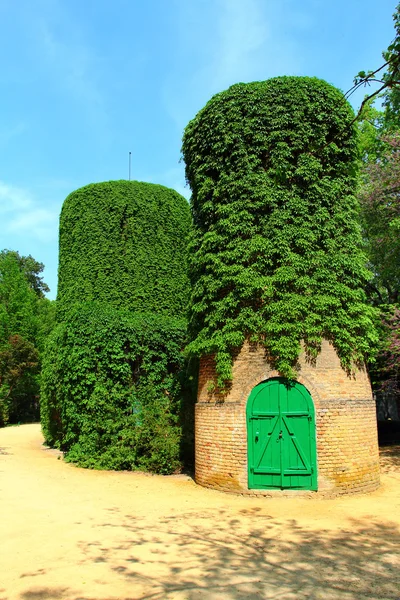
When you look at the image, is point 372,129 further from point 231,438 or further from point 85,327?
point 231,438

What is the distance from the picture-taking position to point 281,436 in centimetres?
1064

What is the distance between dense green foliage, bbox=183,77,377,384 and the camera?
11141mm

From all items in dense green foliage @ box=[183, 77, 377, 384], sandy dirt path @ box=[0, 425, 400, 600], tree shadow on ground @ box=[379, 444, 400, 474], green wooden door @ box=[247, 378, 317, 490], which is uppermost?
dense green foliage @ box=[183, 77, 377, 384]

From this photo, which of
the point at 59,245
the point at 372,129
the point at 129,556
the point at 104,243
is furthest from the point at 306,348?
the point at 372,129

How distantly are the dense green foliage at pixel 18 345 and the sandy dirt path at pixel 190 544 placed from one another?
28312 millimetres

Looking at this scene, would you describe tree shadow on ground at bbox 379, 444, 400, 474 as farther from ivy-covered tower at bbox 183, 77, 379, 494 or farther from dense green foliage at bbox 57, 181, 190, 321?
dense green foliage at bbox 57, 181, 190, 321

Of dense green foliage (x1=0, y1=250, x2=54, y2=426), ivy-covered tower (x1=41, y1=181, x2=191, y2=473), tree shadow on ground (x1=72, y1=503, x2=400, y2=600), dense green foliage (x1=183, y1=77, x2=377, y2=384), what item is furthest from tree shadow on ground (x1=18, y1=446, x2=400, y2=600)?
dense green foliage (x1=0, y1=250, x2=54, y2=426)

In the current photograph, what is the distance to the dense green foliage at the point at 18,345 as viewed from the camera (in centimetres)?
3797

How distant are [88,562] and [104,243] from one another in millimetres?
12654

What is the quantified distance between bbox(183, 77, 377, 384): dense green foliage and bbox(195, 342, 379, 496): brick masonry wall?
36 centimetres

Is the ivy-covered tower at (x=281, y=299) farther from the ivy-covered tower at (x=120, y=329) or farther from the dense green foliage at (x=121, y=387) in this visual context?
the ivy-covered tower at (x=120, y=329)

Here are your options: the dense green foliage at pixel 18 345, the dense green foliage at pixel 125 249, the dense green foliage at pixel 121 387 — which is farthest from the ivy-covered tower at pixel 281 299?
the dense green foliage at pixel 18 345

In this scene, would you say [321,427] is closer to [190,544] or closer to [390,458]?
[190,544]

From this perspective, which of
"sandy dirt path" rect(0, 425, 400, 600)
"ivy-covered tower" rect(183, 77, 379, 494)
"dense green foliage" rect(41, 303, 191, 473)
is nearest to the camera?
"sandy dirt path" rect(0, 425, 400, 600)
